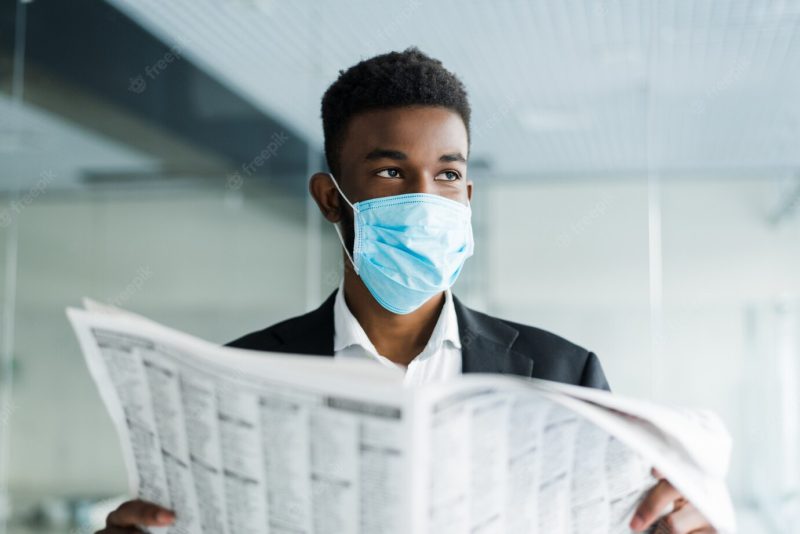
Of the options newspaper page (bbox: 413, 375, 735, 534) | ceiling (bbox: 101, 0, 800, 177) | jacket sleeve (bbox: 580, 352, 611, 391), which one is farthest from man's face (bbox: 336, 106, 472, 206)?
ceiling (bbox: 101, 0, 800, 177)

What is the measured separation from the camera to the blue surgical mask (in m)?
1.08

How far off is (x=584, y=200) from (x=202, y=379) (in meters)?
2.64

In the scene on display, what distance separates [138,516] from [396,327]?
1.54 ft

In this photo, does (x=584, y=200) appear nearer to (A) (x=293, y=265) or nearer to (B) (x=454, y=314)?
(A) (x=293, y=265)

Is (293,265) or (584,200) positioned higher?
(584,200)

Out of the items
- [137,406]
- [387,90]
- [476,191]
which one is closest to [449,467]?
[137,406]

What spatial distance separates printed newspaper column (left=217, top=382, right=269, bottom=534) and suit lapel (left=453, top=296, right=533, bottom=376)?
442 mm

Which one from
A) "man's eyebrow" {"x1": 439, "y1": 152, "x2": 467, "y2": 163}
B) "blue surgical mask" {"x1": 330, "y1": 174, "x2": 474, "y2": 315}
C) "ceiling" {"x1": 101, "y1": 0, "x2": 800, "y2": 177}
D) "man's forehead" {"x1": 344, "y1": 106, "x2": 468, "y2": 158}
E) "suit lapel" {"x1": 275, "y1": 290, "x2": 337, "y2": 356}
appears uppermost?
"ceiling" {"x1": 101, "y1": 0, "x2": 800, "y2": 177}

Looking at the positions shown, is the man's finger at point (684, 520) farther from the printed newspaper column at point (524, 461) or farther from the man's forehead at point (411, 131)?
the man's forehead at point (411, 131)

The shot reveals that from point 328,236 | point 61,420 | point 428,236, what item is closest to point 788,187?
point 328,236

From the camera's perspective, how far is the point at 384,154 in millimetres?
1017

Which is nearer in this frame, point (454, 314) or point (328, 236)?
point (454, 314)

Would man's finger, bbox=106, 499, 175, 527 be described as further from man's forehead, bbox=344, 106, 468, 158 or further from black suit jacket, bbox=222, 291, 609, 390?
man's forehead, bbox=344, 106, 468, 158

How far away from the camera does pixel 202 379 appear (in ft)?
2.11
